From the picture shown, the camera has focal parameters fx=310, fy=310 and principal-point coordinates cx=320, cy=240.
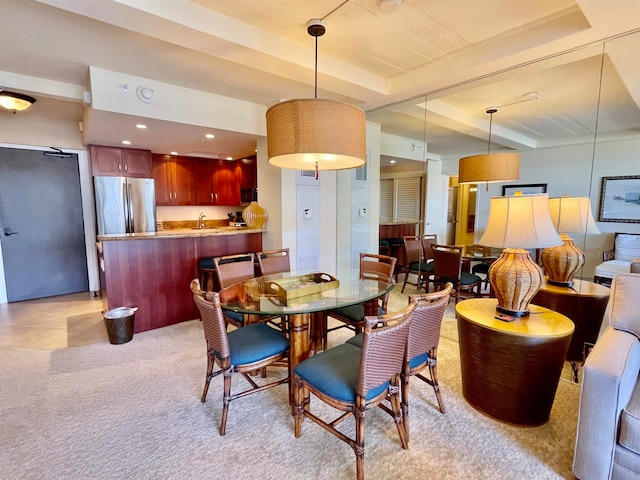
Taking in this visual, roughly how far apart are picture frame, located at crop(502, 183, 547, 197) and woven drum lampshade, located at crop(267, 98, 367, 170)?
1769 mm

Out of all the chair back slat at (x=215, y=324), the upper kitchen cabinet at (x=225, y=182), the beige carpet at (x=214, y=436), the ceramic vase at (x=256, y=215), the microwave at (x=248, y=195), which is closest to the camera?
the beige carpet at (x=214, y=436)

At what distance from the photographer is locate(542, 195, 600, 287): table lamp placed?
249cm

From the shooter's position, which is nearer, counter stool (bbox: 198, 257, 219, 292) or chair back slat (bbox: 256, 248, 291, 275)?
chair back slat (bbox: 256, 248, 291, 275)

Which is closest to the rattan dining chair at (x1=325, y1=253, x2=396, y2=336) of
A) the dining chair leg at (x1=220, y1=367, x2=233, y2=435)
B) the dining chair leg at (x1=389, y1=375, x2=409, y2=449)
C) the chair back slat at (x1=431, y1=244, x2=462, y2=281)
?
the dining chair leg at (x1=389, y1=375, x2=409, y2=449)

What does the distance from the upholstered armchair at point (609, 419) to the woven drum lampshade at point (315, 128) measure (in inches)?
62.6

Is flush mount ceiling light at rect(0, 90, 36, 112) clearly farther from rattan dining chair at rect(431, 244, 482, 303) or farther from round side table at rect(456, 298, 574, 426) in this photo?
rattan dining chair at rect(431, 244, 482, 303)

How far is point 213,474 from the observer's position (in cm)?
155

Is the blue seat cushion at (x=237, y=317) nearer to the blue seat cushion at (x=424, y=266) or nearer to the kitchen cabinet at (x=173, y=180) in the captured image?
the blue seat cushion at (x=424, y=266)

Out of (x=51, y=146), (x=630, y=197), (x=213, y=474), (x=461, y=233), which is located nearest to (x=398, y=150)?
(x=461, y=233)

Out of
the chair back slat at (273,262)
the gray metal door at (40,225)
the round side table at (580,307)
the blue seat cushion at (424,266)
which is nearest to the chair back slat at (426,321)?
the round side table at (580,307)

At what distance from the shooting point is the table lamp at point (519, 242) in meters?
1.89

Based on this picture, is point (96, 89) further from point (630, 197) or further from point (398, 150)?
point (630, 197)

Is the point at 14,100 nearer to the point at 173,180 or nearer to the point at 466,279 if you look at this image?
the point at 173,180

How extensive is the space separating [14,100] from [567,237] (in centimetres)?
543
